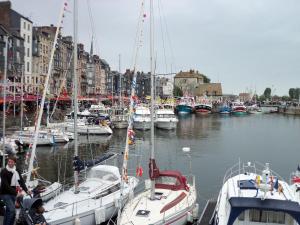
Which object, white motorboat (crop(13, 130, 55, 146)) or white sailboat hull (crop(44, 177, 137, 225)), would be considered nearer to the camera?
white sailboat hull (crop(44, 177, 137, 225))

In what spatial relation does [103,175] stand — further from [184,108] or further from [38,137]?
[184,108]

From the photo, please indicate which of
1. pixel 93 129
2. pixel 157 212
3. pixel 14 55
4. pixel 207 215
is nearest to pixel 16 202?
pixel 157 212

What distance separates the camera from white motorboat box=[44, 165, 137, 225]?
16.3 m

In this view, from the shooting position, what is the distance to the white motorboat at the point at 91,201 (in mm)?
16297

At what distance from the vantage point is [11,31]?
283ft

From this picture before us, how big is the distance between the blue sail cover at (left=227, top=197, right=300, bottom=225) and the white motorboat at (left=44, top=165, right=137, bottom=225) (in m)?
6.21

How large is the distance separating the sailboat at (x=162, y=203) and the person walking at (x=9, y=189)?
179 inches

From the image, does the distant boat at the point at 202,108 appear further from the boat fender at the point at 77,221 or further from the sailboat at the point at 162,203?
the boat fender at the point at 77,221

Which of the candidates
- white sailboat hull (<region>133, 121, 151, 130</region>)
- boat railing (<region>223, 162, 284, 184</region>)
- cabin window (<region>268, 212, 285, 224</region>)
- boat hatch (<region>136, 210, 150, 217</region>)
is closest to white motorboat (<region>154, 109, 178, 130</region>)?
white sailboat hull (<region>133, 121, 151, 130</region>)

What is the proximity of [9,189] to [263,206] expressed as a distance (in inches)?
337

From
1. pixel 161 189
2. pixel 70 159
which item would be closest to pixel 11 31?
pixel 70 159

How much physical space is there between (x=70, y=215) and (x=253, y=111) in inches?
5585

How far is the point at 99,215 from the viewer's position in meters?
17.4

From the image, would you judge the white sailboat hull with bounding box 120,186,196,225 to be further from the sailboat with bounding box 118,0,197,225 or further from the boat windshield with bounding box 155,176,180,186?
the boat windshield with bounding box 155,176,180,186
